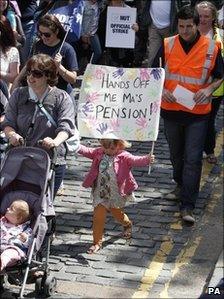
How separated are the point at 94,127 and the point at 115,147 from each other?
262mm

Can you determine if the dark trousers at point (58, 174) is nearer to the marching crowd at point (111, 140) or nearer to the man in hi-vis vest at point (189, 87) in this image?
the marching crowd at point (111, 140)

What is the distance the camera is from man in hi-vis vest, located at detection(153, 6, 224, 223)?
6.89 meters

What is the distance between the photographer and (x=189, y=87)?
22.8 ft

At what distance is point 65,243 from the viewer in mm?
6691

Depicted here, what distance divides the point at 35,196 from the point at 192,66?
2.10 m

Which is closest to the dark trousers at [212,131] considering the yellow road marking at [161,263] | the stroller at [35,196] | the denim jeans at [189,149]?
the denim jeans at [189,149]

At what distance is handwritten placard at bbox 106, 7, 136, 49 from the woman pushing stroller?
4625mm

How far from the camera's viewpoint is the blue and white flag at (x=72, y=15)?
884 cm

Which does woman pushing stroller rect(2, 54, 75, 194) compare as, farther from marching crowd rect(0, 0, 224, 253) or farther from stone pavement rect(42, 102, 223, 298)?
stone pavement rect(42, 102, 223, 298)

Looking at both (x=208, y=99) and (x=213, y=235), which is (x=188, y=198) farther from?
(x=208, y=99)

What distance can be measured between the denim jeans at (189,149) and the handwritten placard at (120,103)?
2.17 feet

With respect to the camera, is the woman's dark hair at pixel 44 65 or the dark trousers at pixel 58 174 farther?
the dark trousers at pixel 58 174

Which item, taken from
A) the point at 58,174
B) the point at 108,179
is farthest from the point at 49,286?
the point at 108,179

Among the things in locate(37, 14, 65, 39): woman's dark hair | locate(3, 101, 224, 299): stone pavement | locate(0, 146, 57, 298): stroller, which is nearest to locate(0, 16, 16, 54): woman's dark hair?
locate(37, 14, 65, 39): woman's dark hair
